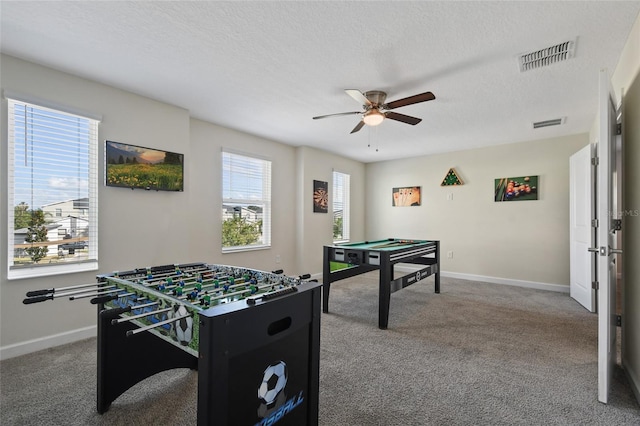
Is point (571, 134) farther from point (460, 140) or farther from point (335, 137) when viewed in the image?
point (335, 137)

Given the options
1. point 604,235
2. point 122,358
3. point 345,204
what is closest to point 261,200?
point 345,204

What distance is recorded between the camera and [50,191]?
2643 millimetres

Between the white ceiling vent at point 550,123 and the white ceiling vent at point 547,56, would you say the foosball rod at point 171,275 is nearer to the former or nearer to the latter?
Answer: the white ceiling vent at point 547,56

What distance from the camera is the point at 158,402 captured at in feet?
6.05

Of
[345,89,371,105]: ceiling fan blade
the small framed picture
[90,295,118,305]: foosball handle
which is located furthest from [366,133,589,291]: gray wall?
[90,295,118,305]: foosball handle

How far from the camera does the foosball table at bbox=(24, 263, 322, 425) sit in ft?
3.49

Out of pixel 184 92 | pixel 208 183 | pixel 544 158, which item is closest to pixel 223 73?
pixel 184 92

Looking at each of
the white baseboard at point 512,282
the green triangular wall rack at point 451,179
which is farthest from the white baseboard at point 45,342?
the green triangular wall rack at point 451,179

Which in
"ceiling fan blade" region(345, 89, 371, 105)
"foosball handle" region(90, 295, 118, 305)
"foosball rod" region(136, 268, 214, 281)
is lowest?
"foosball handle" region(90, 295, 118, 305)

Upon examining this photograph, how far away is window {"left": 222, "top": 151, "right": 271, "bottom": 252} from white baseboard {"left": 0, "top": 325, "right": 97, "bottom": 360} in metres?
1.78

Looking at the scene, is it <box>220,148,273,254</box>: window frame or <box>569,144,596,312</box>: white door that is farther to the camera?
<box>220,148,273,254</box>: window frame

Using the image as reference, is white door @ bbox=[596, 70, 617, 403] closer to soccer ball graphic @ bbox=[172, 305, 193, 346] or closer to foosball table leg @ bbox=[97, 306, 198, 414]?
soccer ball graphic @ bbox=[172, 305, 193, 346]

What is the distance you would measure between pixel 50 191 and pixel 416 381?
3446mm

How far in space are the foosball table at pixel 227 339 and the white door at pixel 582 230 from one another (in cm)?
391
